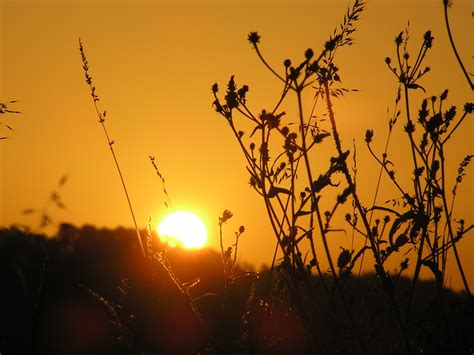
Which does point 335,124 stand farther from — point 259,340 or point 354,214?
point 259,340

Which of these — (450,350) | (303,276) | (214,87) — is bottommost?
(450,350)

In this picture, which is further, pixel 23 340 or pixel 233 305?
pixel 233 305

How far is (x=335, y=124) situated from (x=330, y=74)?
0.46 metres

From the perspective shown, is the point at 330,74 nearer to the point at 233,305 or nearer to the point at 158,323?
the point at 158,323

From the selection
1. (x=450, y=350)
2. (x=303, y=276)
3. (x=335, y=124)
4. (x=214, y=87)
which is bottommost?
(x=450, y=350)

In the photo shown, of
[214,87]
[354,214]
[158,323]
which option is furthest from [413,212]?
[158,323]

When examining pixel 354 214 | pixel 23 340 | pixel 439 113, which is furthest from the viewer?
pixel 23 340

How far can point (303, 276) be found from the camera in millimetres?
2438

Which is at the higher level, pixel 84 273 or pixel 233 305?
pixel 84 273

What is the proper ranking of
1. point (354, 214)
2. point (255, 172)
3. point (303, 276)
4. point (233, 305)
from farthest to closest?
point (233, 305) → point (354, 214) → point (255, 172) → point (303, 276)

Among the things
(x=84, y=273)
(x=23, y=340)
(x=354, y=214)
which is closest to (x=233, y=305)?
(x=84, y=273)

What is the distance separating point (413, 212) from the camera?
2.80 meters

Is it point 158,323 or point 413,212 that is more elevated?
point 413,212

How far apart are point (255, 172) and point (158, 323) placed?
1.16 metres
